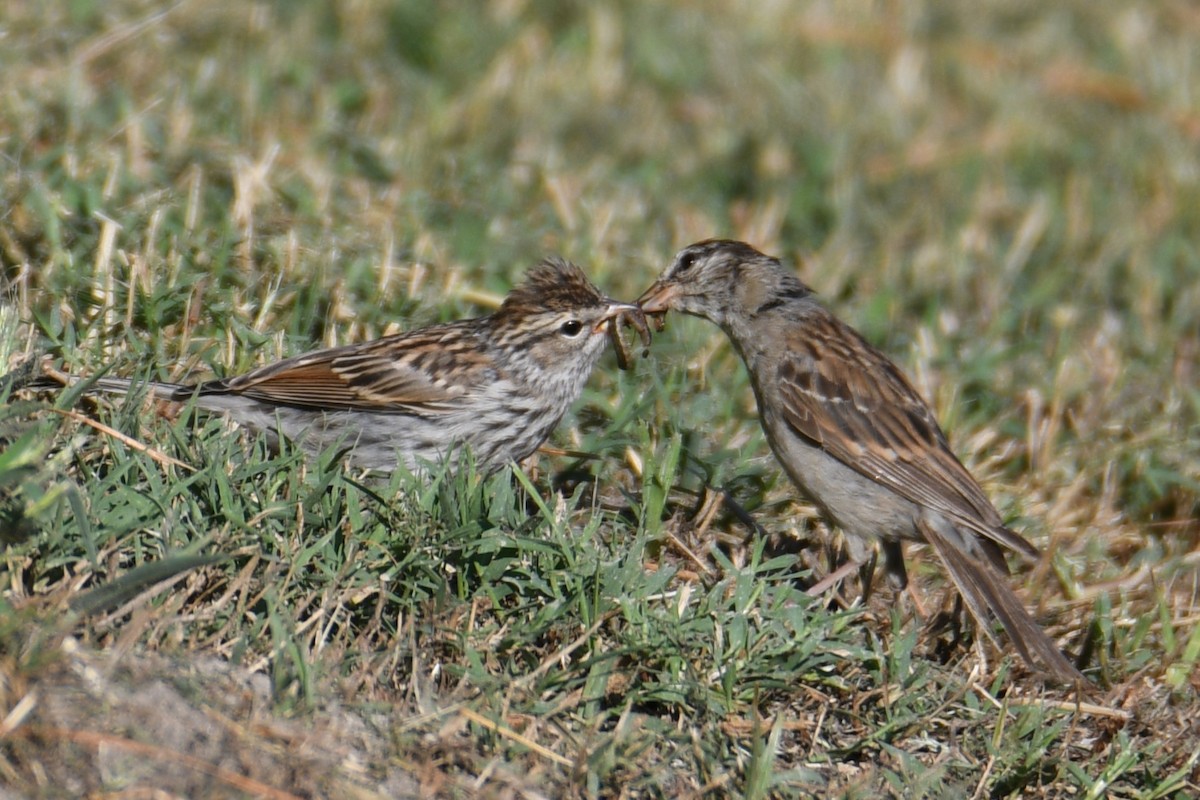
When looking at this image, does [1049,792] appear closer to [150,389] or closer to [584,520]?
[584,520]

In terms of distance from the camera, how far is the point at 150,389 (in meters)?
4.85

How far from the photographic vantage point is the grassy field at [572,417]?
3961 millimetres

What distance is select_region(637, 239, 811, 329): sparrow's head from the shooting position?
5930 mm

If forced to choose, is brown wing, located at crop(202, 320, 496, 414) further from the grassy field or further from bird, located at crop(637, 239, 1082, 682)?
bird, located at crop(637, 239, 1082, 682)

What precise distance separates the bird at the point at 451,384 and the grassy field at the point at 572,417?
0.74 ft

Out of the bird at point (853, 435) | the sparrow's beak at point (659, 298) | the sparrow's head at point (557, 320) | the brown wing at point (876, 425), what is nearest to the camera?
the bird at point (853, 435)

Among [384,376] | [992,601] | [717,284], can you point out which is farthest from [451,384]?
[992,601]

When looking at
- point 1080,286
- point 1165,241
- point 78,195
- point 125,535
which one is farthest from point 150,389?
point 1165,241

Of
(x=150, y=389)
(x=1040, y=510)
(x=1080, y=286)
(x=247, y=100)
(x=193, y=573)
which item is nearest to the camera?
(x=193, y=573)

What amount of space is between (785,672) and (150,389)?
222 centimetres

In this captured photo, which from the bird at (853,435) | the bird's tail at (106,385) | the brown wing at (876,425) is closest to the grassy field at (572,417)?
the bird's tail at (106,385)

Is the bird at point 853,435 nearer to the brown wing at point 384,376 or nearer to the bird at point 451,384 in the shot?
the bird at point 451,384

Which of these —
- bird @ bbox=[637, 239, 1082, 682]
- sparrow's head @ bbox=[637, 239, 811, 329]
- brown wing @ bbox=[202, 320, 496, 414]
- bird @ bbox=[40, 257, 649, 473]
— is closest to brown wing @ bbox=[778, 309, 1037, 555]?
bird @ bbox=[637, 239, 1082, 682]

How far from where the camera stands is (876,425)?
5.48 metres
